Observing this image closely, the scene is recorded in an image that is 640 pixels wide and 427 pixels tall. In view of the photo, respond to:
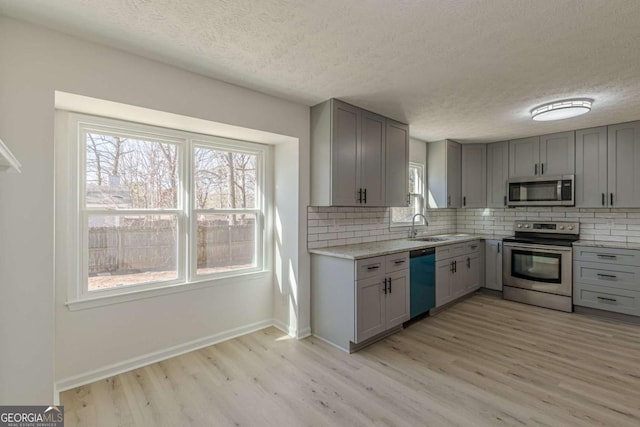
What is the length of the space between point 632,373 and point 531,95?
2507mm

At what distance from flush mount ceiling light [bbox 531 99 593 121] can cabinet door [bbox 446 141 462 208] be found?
164cm

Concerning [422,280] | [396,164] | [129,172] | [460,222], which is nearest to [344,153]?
[396,164]

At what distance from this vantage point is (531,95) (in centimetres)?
288

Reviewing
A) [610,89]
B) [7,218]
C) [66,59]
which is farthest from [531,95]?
[7,218]

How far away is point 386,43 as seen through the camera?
202cm

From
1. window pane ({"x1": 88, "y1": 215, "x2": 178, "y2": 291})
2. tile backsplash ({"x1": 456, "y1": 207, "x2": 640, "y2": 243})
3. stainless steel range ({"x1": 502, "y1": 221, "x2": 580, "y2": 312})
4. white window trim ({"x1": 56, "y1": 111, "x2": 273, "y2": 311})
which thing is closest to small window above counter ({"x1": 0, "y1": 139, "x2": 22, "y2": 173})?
white window trim ({"x1": 56, "y1": 111, "x2": 273, "y2": 311})

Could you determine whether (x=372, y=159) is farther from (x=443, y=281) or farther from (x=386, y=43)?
(x=443, y=281)

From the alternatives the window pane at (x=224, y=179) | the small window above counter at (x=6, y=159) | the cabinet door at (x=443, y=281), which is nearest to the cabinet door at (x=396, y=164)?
the cabinet door at (x=443, y=281)

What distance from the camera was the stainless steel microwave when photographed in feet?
13.8

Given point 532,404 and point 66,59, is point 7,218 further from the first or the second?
point 532,404

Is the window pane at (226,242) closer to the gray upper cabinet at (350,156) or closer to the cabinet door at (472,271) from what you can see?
the gray upper cabinet at (350,156)

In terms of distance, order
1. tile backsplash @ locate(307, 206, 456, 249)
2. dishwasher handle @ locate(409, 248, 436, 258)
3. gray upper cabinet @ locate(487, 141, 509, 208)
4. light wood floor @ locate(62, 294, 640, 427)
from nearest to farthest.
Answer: light wood floor @ locate(62, 294, 640, 427), tile backsplash @ locate(307, 206, 456, 249), dishwasher handle @ locate(409, 248, 436, 258), gray upper cabinet @ locate(487, 141, 509, 208)

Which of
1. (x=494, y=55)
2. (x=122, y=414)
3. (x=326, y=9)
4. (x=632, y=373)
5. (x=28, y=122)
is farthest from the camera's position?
(x=632, y=373)

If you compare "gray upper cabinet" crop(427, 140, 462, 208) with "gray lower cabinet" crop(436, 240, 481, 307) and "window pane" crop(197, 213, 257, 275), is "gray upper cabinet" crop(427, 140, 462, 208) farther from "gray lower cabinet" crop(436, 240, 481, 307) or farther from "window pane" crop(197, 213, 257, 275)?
"window pane" crop(197, 213, 257, 275)
